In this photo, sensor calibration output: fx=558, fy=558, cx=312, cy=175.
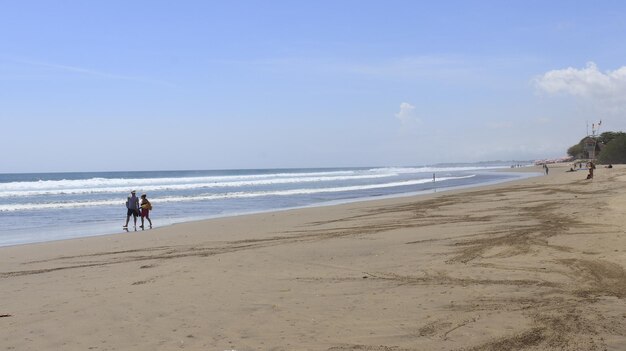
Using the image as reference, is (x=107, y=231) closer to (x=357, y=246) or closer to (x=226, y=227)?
(x=226, y=227)

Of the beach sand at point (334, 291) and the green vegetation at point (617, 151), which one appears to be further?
the green vegetation at point (617, 151)

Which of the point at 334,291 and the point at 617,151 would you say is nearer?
the point at 334,291

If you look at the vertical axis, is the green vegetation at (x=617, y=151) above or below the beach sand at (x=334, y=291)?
above

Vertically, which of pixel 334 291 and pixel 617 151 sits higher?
pixel 617 151

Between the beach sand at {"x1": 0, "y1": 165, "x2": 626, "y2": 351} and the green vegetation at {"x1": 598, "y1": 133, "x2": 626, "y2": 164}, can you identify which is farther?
the green vegetation at {"x1": 598, "y1": 133, "x2": 626, "y2": 164}

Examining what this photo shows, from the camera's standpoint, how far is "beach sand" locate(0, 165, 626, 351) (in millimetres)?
5675

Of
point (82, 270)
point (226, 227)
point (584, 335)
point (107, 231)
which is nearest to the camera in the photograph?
point (584, 335)

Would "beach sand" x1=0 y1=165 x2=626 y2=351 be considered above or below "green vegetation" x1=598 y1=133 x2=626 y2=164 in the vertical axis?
below

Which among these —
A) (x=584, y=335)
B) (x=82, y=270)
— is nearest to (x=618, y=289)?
(x=584, y=335)

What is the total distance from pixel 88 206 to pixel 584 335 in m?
31.6

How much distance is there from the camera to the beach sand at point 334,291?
5.67 metres

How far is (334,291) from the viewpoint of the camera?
7.72m

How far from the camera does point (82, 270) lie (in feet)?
34.3

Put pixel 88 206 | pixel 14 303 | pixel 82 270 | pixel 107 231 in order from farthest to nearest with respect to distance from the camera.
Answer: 1. pixel 88 206
2. pixel 107 231
3. pixel 82 270
4. pixel 14 303
